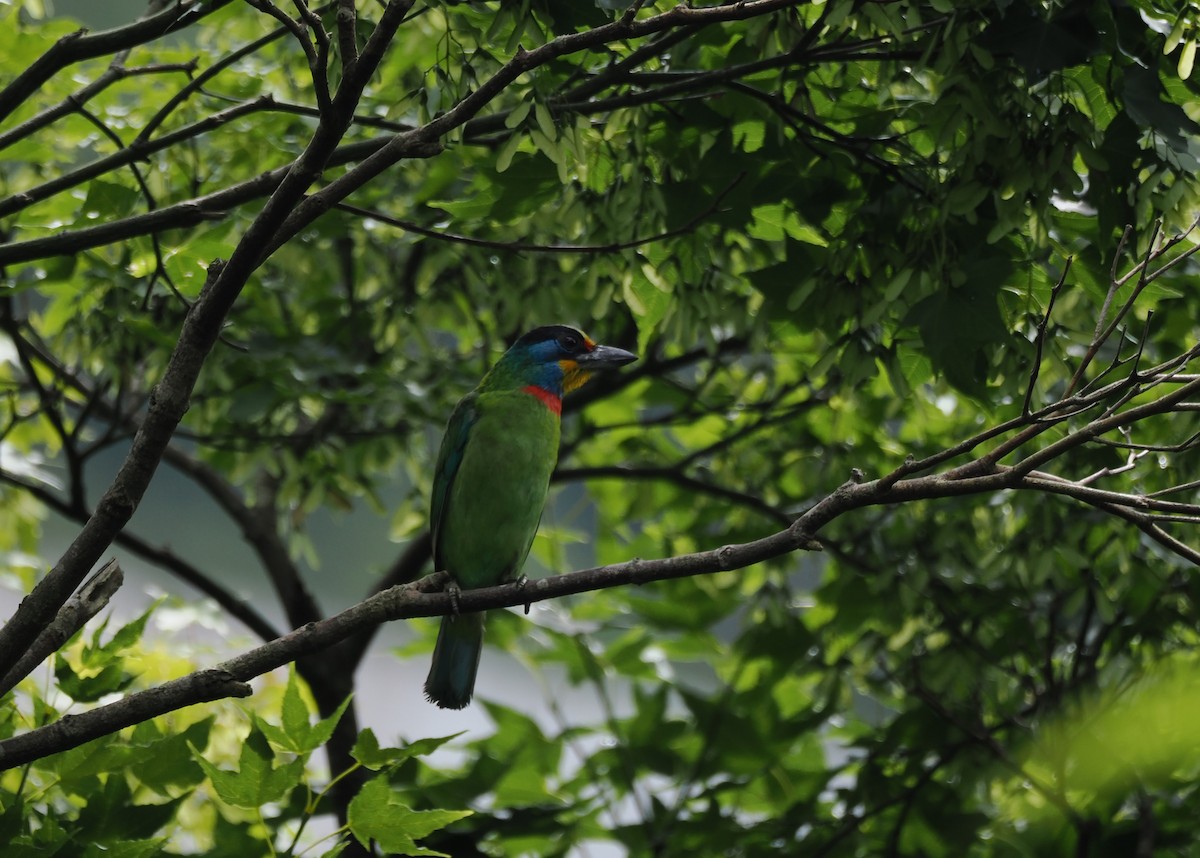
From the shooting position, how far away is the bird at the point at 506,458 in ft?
14.6

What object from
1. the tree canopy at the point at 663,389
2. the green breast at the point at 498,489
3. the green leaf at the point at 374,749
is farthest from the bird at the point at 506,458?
the green leaf at the point at 374,749

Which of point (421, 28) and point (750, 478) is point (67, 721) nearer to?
point (421, 28)

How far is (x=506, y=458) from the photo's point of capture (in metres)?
4.47

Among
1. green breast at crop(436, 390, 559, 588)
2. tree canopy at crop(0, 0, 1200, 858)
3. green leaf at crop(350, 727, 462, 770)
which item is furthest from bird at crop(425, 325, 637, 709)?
green leaf at crop(350, 727, 462, 770)

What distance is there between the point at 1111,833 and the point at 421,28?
12.3 ft

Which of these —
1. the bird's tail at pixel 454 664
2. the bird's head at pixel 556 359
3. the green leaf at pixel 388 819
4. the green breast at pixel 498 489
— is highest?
the bird's head at pixel 556 359

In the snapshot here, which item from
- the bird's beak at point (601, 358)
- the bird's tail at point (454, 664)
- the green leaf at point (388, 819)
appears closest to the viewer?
the green leaf at point (388, 819)

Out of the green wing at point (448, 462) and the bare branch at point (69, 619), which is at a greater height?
the green wing at point (448, 462)

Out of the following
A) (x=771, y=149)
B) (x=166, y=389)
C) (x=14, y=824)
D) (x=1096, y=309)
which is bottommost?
(x=14, y=824)

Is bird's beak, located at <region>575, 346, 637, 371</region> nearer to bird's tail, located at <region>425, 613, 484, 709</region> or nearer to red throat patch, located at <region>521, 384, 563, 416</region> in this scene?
red throat patch, located at <region>521, 384, 563, 416</region>

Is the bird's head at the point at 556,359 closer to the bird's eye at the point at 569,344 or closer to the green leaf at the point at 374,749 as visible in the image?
the bird's eye at the point at 569,344

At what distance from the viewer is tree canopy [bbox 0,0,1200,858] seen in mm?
2641

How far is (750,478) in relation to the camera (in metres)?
5.73

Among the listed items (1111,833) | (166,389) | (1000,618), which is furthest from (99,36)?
(1111,833)
